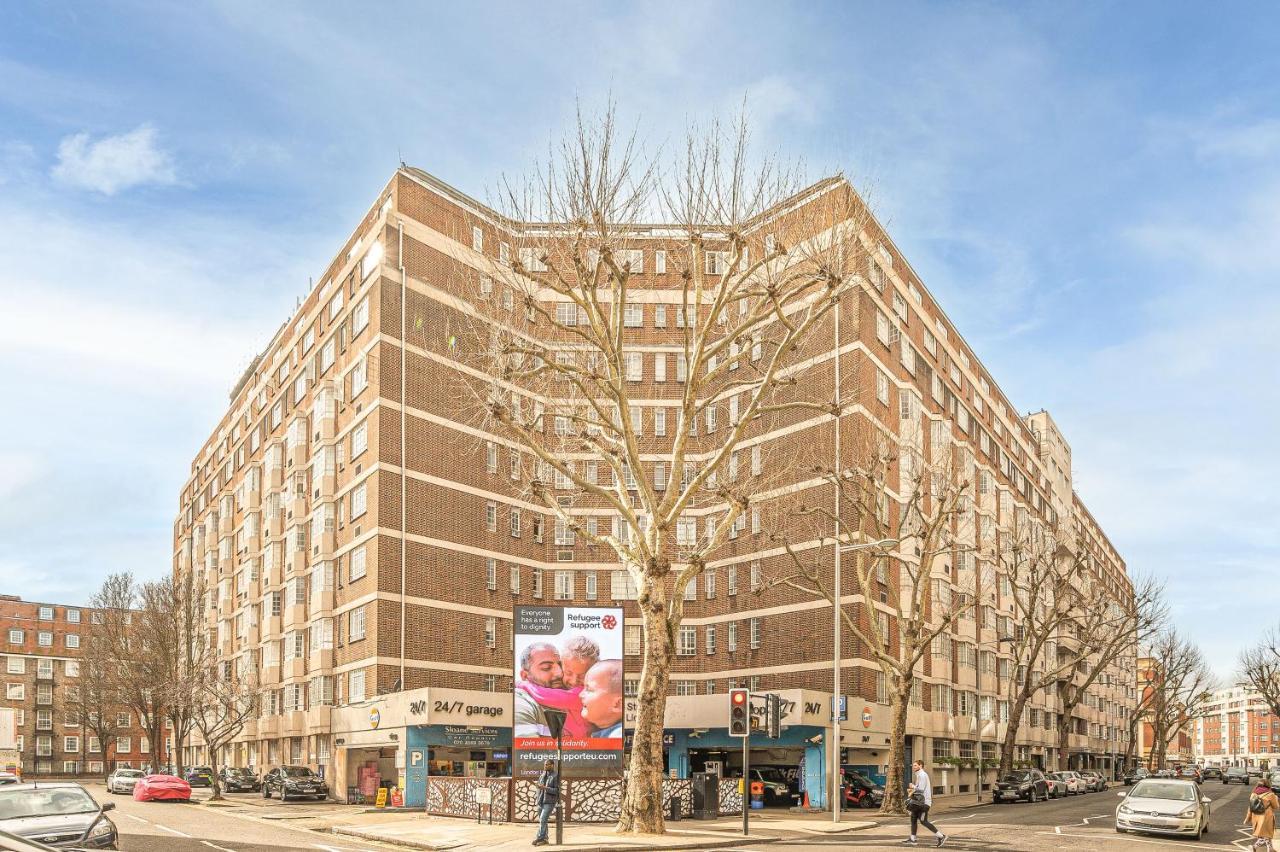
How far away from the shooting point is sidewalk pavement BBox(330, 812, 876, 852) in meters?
24.1

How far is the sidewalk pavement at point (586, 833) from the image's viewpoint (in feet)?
79.0

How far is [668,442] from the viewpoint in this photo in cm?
5875

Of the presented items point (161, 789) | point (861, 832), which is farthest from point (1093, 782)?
point (161, 789)

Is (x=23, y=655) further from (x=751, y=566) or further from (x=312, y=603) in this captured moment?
(x=751, y=566)

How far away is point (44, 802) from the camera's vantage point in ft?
64.8

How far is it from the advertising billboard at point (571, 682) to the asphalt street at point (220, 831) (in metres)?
4.83

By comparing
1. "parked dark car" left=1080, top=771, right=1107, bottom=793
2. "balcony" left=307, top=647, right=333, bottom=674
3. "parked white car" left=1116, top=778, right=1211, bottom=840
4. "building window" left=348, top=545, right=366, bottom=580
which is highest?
"building window" left=348, top=545, right=366, bottom=580

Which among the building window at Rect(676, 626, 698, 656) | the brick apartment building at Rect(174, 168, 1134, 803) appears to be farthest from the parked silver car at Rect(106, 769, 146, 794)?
the building window at Rect(676, 626, 698, 656)

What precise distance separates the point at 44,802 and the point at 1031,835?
837 inches

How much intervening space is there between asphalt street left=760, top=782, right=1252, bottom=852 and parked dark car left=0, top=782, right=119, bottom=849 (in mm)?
12620

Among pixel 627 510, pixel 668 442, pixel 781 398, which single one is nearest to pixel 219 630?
pixel 668 442

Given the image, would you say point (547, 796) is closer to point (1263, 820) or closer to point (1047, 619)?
point (1263, 820)

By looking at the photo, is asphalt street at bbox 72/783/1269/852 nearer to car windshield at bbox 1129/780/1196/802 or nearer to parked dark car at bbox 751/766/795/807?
car windshield at bbox 1129/780/1196/802

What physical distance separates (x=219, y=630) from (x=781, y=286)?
6178 cm
